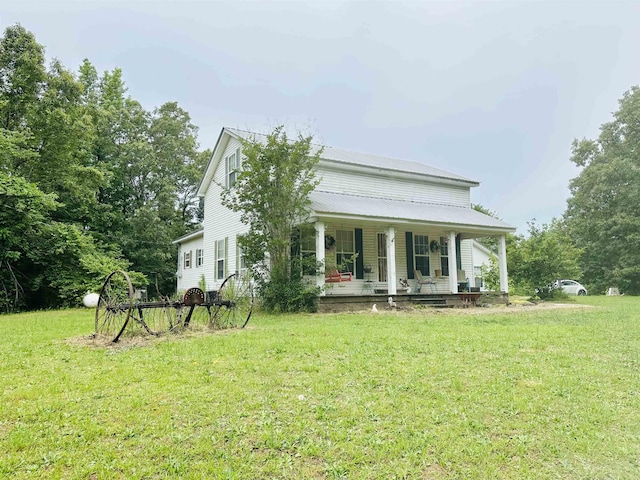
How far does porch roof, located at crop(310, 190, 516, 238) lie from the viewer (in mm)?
13258

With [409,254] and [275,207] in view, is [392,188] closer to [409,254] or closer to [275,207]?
[409,254]

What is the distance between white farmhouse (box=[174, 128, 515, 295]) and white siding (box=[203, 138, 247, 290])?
4 centimetres

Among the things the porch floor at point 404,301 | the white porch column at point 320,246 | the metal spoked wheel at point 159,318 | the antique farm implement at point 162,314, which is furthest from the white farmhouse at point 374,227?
the metal spoked wheel at point 159,318

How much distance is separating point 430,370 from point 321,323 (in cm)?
467

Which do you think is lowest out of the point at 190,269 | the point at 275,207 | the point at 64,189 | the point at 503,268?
the point at 503,268

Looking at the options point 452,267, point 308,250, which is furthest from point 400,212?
point 308,250

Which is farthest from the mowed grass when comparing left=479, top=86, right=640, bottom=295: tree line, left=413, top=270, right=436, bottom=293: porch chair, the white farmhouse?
left=479, top=86, right=640, bottom=295: tree line

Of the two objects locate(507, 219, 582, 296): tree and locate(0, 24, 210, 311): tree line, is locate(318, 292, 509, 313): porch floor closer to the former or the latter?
locate(507, 219, 582, 296): tree

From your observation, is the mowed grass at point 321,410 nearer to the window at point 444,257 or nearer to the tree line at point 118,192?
the tree line at point 118,192

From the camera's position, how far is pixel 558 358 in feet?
19.0

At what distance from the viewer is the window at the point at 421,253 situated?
17.2 metres

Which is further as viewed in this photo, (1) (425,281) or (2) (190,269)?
(2) (190,269)

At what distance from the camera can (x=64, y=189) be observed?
64.6ft

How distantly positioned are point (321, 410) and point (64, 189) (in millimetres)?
20467
